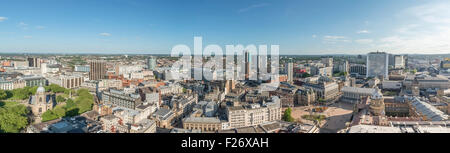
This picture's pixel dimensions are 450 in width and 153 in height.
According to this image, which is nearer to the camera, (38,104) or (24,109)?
(24,109)

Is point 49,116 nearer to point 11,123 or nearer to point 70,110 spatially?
point 70,110

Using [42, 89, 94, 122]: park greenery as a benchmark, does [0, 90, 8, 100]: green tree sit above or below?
above

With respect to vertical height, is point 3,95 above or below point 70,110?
above

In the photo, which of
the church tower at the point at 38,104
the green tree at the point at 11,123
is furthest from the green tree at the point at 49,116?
the church tower at the point at 38,104

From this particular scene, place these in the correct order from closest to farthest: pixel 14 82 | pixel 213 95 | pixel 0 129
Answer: pixel 0 129 < pixel 213 95 < pixel 14 82

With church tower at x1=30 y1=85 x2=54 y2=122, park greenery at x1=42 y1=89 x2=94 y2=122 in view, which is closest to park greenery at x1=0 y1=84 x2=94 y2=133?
park greenery at x1=42 y1=89 x2=94 y2=122

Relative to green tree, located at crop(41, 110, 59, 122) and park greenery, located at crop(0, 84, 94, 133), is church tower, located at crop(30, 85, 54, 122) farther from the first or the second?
green tree, located at crop(41, 110, 59, 122)

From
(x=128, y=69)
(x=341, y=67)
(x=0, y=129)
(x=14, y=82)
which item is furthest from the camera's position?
(x=341, y=67)

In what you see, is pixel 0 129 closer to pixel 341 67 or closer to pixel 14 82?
pixel 14 82

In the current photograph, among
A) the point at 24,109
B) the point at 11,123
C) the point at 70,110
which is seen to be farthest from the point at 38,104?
the point at 11,123

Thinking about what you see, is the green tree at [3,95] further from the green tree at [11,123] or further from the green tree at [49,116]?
the green tree at [49,116]
